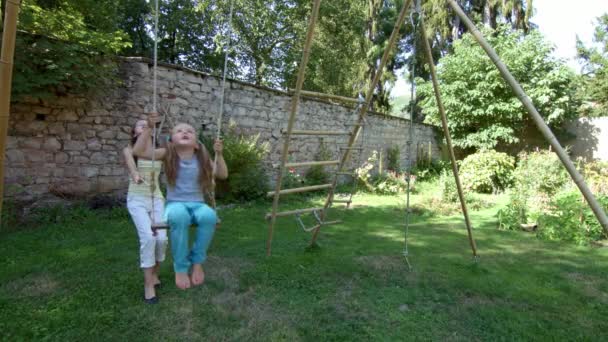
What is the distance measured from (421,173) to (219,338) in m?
10.2

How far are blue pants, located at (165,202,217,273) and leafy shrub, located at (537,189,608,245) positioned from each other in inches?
188

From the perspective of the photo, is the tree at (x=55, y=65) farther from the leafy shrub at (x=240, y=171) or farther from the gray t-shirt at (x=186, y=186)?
the gray t-shirt at (x=186, y=186)

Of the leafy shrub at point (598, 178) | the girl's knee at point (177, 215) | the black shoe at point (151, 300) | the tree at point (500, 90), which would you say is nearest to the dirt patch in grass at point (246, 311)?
the black shoe at point (151, 300)

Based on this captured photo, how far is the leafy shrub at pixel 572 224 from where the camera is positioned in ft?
15.9

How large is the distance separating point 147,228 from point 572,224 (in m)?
5.45

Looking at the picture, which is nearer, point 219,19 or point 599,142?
point 599,142

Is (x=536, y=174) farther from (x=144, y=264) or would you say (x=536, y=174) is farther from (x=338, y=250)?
(x=144, y=264)

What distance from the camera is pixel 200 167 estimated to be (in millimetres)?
2742

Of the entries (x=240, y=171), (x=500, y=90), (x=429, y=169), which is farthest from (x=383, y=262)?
(x=500, y=90)

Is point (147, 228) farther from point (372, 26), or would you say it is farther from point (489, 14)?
point (489, 14)

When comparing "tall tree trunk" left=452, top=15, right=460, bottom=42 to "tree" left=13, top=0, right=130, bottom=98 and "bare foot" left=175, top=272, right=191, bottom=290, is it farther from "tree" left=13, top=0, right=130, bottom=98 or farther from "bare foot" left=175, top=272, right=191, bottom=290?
"bare foot" left=175, top=272, right=191, bottom=290

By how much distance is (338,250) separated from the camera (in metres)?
4.03

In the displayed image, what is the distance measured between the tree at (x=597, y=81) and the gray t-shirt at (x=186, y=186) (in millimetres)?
12241

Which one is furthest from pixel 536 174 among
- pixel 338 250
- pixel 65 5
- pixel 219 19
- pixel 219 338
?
pixel 219 19
